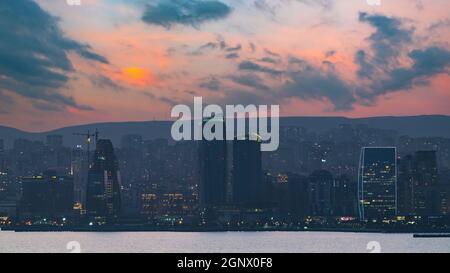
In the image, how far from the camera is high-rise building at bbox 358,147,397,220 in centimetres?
14438

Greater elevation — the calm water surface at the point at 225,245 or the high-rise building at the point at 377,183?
the high-rise building at the point at 377,183

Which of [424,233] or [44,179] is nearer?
[424,233]

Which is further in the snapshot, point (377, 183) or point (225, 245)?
point (377, 183)

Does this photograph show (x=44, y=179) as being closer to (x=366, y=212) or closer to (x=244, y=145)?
(x=244, y=145)

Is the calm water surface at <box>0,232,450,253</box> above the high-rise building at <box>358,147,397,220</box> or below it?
below

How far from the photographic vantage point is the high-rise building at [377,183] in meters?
144

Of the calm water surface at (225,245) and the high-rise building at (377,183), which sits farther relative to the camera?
the high-rise building at (377,183)

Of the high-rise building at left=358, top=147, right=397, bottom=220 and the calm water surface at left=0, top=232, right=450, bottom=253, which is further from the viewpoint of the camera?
the high-rise building at left=358, top=147, right=397, bottom=220

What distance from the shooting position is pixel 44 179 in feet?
495

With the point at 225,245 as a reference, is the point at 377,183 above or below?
above

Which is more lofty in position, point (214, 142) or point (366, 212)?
point (214, 142)

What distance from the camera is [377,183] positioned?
146m
